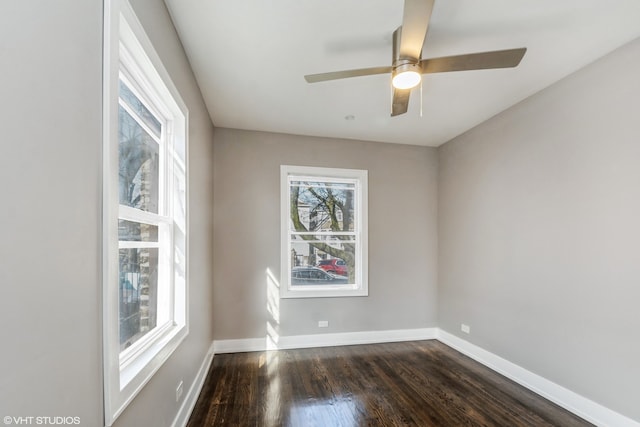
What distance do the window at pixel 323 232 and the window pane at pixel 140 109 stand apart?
6.34ft

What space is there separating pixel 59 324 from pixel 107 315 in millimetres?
246

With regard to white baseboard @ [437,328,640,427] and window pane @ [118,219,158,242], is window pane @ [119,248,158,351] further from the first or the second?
white baseboard @ [437,328,640,427]

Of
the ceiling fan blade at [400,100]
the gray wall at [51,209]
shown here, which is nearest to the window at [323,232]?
the ceiling fan blade at [400,100]

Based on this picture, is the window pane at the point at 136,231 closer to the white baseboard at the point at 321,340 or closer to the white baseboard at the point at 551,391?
the white baseboard at the point at 321,340

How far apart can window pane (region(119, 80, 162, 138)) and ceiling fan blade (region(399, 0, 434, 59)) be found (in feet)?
4.79

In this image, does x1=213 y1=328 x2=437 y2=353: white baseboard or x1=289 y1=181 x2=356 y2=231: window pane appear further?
x1=289 y1=181 x2=356 y2=231: window pane

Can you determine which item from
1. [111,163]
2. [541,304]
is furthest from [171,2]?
[541,304]

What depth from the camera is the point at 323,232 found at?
4.05 meters

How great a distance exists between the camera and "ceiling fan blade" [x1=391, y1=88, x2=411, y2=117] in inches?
78.4

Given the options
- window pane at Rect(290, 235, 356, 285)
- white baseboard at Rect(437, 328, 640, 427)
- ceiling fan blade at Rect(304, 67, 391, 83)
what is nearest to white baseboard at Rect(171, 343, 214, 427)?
window pane at Rect(290, 235, 356, 285)

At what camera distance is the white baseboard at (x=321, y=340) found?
11.9 feet

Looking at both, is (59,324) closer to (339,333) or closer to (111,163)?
(111,163)

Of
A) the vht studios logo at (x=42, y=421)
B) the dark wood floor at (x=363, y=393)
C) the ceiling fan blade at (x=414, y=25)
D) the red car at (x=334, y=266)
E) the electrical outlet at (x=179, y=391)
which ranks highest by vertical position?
Answer: the ceiling fan blade at (x=414, y=25)

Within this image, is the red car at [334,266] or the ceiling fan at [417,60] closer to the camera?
the ceiling fan at [417,60]
